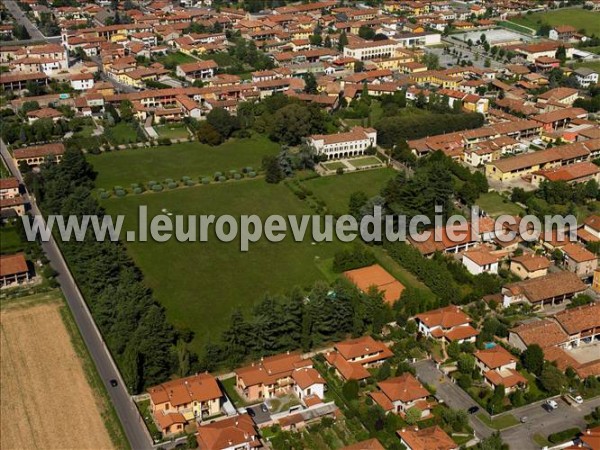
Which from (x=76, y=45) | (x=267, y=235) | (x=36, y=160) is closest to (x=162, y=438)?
(x=267, y=235)

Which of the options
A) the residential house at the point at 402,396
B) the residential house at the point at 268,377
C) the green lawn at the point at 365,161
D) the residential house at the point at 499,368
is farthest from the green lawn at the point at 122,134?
the residential house at the point at 499,368

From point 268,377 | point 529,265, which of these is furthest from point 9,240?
point 529,265

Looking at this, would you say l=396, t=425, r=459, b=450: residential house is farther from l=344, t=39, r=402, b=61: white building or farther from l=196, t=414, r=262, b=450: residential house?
l=344, t=39, r=402, b=61: white building

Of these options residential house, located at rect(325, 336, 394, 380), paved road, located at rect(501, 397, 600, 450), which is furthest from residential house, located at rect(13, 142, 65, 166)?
paved road, located at rect(501, 397, 600, 450)

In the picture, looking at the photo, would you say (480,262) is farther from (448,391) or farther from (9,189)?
(9,189)

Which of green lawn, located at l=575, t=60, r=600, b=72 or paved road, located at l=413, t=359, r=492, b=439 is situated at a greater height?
green lawn, located at l=575, t=60, r=600, b=72

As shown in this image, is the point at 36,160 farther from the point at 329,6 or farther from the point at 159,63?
the point at 329,6
